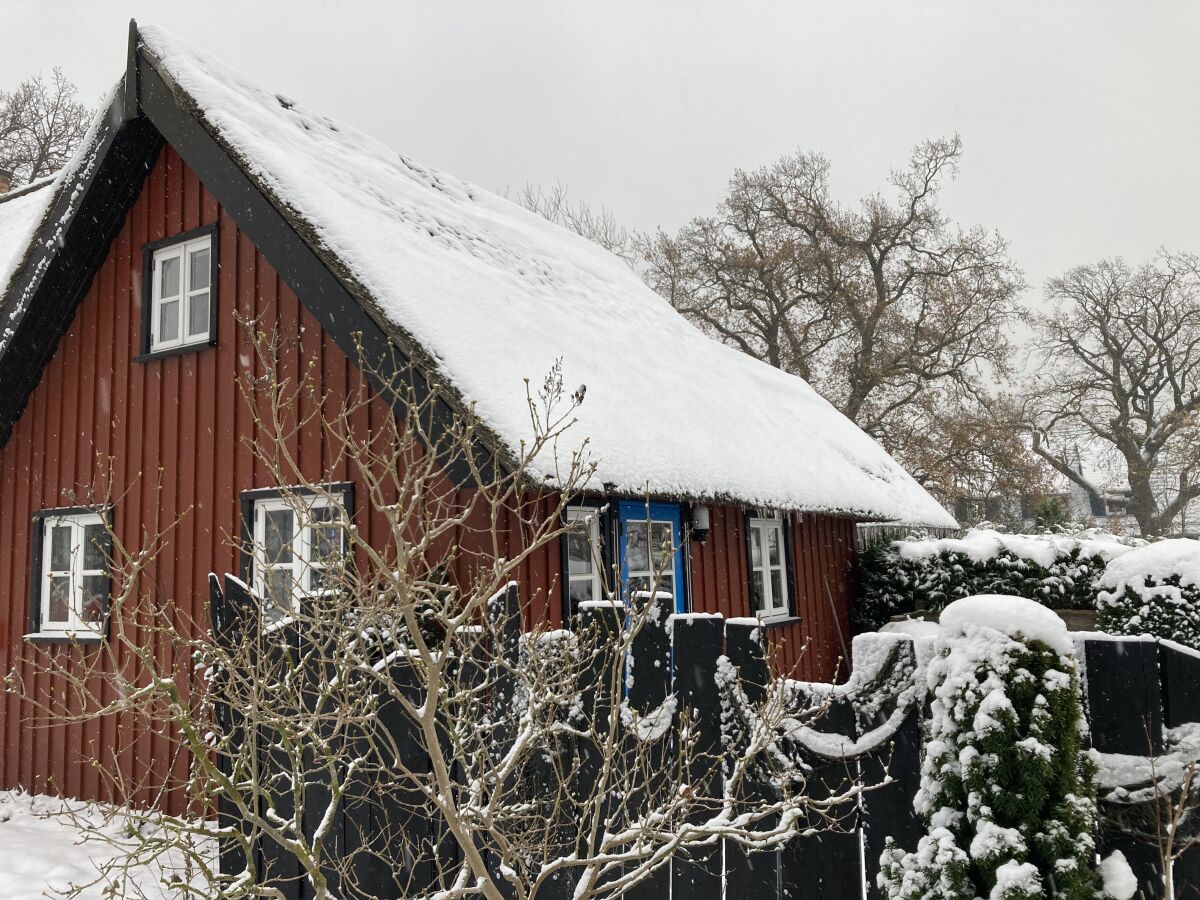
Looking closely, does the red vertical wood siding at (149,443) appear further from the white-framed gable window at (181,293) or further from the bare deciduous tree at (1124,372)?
the bare deciduous tree at (1124,372)

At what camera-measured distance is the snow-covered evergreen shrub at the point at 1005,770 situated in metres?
2.62

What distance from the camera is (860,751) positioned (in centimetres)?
310

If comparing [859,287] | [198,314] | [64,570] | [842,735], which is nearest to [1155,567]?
[842,735]

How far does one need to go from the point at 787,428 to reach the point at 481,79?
58311mm

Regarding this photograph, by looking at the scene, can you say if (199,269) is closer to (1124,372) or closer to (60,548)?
(60,548)

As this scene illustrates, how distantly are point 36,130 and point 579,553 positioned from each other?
76.3 feet

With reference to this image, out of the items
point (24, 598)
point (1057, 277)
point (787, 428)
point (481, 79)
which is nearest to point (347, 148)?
point (24, 598)

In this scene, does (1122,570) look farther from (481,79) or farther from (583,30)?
(583,30)

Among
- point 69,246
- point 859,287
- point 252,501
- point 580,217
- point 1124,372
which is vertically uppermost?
point 580,217

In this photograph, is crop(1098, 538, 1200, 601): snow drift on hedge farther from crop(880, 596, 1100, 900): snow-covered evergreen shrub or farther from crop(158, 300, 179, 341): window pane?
crop(158, 300, 179, 341): window pane

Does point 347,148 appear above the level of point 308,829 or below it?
above

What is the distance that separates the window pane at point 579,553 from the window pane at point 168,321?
4.06m

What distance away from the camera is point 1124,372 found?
31953 mm

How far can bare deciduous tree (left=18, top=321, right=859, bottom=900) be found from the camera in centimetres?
287
